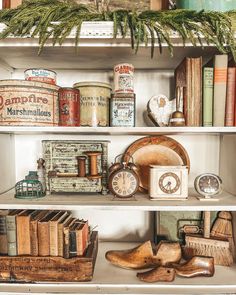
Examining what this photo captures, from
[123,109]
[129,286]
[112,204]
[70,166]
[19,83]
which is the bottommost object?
[129,286]

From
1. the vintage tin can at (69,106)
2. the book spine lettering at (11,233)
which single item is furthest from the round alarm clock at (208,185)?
the book spine lettering at (11,233)

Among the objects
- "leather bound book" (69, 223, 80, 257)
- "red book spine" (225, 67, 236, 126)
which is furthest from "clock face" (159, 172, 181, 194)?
"leather bound book" (69, 223, 80, 257)

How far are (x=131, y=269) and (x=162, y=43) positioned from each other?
1.05m

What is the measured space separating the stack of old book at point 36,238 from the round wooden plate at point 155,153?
1.62 feet

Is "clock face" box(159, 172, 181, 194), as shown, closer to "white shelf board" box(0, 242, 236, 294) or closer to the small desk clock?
the small desk clock

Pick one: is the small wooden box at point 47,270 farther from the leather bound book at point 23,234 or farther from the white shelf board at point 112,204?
the white shelf board at point 112,204

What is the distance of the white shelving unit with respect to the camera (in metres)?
1.23

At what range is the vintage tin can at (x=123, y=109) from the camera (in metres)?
1.28

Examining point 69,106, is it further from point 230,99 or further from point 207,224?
point 207,224

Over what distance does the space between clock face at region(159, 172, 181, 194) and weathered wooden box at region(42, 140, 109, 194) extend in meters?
0.30

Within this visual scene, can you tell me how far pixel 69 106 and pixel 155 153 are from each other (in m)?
0.58

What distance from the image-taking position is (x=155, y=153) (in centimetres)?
159

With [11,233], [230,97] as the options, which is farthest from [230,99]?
[11,233]

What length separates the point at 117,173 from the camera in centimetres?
135
